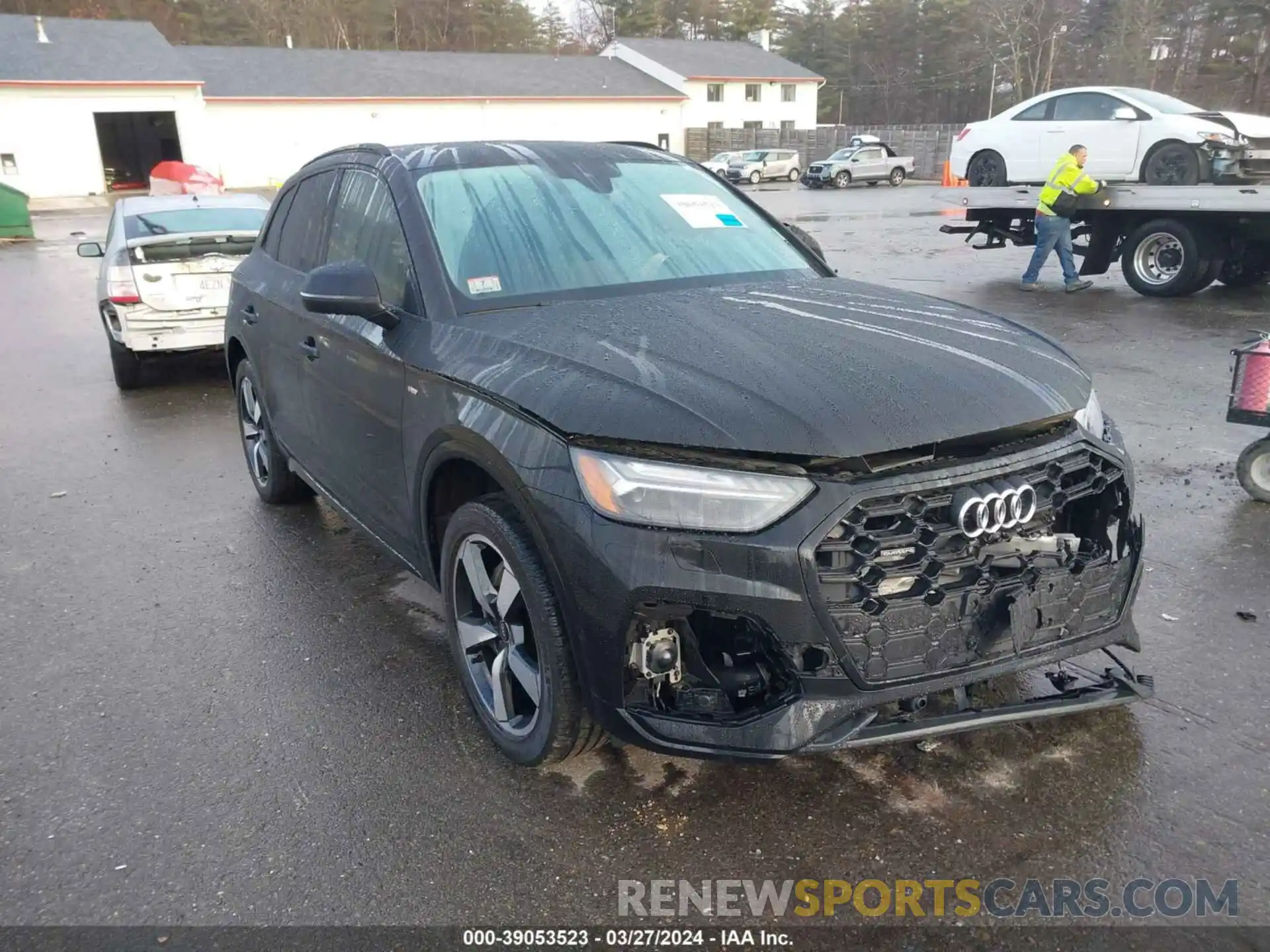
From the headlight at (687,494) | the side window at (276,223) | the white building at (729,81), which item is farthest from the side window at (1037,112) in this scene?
the white building at (729,81)

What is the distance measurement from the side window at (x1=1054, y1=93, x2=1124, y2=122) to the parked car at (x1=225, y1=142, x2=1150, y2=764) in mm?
12232

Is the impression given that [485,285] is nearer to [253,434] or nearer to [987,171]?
[253,434]

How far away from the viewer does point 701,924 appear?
249cm

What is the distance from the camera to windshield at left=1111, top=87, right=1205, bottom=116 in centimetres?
1312

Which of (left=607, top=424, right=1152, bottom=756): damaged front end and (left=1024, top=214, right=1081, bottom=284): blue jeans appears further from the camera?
(left=1024, top=214, right=1081, bottom=284): blue jeans

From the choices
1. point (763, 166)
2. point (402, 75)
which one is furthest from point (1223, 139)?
point (402, 75)

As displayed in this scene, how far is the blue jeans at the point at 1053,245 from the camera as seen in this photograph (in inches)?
476

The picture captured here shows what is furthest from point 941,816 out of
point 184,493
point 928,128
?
point 928,128

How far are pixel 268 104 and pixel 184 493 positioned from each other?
44883 mm

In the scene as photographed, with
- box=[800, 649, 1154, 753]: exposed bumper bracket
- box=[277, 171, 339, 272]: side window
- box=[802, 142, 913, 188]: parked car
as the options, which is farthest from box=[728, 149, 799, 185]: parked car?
box=[800, 649, 1154, 753]: exposed bumper bracket

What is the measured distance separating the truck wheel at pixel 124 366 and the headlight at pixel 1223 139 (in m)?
12.5

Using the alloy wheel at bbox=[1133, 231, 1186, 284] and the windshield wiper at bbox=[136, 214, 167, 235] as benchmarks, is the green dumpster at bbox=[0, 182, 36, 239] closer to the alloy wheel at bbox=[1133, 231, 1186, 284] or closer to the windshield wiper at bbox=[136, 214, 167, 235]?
the windshield wiper at bbox=[136, 214, 167, 235]

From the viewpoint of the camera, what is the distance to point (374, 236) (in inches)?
156

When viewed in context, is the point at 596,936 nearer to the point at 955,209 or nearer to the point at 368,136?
the point at 955,209
